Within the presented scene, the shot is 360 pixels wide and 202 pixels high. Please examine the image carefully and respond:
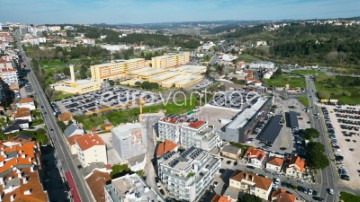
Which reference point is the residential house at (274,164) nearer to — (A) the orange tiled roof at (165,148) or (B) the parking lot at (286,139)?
(B) the parking lot at (286,139)

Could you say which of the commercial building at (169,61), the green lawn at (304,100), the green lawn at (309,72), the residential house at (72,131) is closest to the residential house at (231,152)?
the residential house at (72,131)

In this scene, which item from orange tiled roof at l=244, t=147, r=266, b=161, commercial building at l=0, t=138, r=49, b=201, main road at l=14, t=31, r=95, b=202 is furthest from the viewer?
orange tiled roof at l=244, t=147, r=266, b=161

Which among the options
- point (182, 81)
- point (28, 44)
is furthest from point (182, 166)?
point (28, 44)

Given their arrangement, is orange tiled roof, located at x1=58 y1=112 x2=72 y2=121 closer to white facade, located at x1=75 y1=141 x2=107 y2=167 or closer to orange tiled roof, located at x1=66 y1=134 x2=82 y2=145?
orange tiled roof, located at x1=66 y1=134 x2=82 y2=145

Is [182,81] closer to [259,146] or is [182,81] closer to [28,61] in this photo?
[259,146]

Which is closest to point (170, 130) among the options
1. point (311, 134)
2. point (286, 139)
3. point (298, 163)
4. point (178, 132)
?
point (178, 132)

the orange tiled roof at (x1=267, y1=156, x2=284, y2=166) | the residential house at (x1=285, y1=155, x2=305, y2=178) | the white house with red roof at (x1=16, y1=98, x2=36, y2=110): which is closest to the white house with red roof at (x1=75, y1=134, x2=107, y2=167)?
the orange tiled roof at (x1=267, y1=156, x2=284, y2=166)

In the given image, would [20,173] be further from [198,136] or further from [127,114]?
[127,114]
